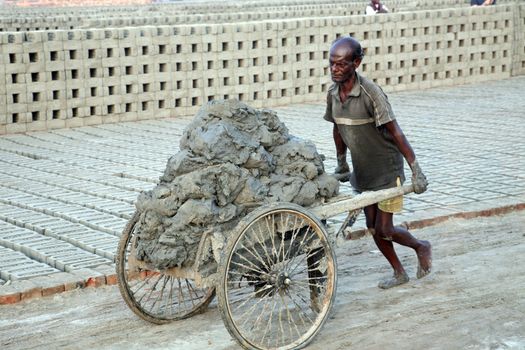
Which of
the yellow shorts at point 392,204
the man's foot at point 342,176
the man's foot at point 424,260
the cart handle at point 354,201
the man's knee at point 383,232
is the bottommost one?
the man's foot at point 424,260

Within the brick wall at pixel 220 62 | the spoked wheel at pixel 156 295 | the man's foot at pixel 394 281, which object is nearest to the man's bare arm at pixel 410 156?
the man's foot at pixel 394 281

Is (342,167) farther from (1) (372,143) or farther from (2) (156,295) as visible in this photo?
(2) (156,295)

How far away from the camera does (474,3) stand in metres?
19.5

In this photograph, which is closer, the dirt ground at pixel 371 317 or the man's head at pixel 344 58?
the dirt ground at pixel 371 317

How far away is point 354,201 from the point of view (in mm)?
5141

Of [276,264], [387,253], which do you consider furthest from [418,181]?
[276,264]

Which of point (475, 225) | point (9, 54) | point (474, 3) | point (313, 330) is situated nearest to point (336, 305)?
point (313, 330)

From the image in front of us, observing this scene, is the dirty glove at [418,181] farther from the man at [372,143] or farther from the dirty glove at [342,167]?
the dirty glove at [342,167]

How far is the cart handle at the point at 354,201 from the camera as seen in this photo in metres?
5.06

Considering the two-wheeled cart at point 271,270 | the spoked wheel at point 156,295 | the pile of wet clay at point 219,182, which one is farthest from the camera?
the spoked wheel at point 156,295

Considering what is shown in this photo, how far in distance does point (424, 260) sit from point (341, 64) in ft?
4.24

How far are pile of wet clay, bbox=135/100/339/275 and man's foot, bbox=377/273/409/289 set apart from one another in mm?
761

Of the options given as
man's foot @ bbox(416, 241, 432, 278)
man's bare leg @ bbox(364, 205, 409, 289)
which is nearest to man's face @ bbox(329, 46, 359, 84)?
man's bare leg @ bbox(364, 205, 409, 289)

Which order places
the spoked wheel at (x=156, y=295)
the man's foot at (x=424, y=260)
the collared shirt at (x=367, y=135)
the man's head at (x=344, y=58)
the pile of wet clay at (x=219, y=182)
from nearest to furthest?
the pile of wet clay at (x=219, y=182)
the spoked wheel at (x=156, y=295)
the man's head at (x=344, y=58)
the collared shirt at (x=367, y=135)
the man's foot at (x=424, y=260)
